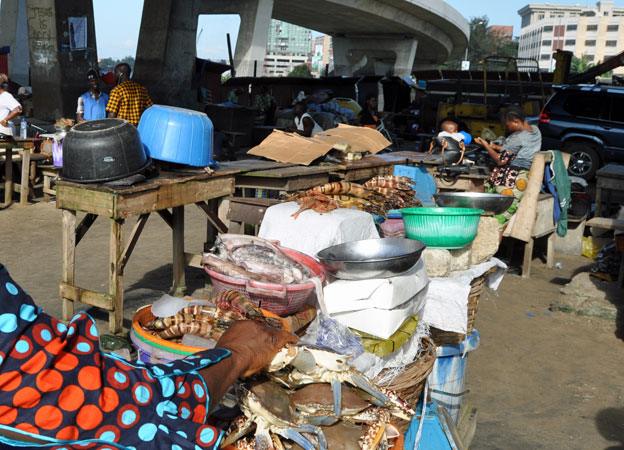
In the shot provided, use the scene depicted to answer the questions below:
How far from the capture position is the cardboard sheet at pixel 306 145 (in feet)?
21.4

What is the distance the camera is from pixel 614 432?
184 inches

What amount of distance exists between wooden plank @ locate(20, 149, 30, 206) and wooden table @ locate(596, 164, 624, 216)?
794cm

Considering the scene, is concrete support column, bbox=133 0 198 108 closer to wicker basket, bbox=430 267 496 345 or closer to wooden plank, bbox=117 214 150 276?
wooden plank, bbox=117 214 150 276

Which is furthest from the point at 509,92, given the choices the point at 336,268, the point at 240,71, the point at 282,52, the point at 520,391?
the point at 282,52

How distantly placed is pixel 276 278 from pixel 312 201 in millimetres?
1307

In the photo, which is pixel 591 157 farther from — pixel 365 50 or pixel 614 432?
pixel 365 50

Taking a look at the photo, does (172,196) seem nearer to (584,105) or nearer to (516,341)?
(516,341)

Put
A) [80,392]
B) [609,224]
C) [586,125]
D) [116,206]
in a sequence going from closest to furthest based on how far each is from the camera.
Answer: [80,392] < [116,206] < [609,224] < [586,125]

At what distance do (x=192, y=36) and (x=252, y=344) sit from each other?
1619 cm

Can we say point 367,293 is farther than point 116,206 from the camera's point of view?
No

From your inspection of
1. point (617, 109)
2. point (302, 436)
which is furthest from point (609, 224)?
point (617, 109)

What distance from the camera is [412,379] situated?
125 inches

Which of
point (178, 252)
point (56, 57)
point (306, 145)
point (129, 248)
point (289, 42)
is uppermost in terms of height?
point (289, 42)

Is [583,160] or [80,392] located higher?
[80,392]
